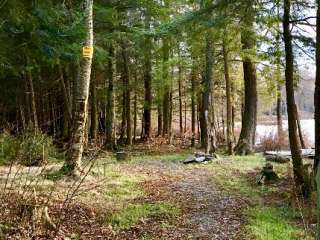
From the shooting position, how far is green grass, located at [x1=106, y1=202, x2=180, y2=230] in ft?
24.3

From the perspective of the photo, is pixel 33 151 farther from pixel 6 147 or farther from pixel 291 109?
pixel 291 109

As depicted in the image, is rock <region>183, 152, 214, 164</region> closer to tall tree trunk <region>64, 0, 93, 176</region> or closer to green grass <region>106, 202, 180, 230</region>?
tall tree trunk <region>64, 0, 93, 176</region>

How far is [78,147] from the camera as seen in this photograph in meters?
10.2

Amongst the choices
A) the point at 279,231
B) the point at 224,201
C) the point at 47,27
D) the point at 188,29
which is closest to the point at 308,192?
the point at 224,201

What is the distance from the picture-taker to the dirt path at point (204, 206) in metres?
7.20

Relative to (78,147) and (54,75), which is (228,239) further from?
(54,75)

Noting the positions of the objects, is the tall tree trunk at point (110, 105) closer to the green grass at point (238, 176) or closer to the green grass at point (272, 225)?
the green grass at point (238, 176)

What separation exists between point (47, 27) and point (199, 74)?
1503cm

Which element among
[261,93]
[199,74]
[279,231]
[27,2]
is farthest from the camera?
→ [261,93]

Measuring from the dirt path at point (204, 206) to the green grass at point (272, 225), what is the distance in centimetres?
22

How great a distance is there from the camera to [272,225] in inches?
298

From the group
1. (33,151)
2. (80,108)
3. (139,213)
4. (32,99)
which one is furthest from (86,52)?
(32,99)

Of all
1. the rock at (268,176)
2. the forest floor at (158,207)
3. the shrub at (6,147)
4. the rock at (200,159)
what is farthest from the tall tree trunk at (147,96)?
the forest floor at (158,207)

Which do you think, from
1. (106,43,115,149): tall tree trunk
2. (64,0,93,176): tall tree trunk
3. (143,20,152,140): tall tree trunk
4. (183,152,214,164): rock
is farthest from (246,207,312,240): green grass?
(143,20,152,140): tall tree trunk
